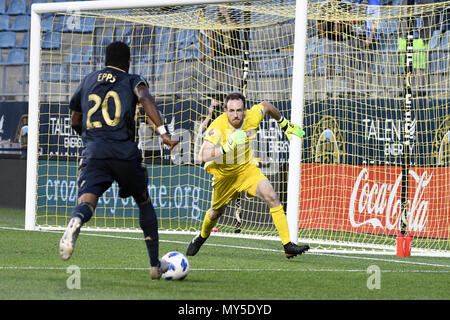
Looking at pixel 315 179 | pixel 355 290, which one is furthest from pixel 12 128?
pixel 355 290

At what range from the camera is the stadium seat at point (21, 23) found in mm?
21719

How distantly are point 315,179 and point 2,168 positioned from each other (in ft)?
24.2

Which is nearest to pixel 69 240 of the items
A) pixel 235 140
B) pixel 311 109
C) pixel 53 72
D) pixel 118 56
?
pixel 118 56

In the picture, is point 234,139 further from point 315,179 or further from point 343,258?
point 315,179

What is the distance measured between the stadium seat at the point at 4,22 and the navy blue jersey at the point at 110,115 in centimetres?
1554

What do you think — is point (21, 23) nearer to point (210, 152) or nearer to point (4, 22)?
point (4, 22)

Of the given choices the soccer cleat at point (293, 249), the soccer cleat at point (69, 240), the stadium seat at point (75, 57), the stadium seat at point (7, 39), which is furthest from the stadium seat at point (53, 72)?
the soccer cleat at point (69, 240)

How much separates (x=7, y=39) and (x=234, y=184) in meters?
13.6

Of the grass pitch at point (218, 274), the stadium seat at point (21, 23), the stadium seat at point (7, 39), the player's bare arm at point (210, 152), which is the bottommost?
the grass pitch at point (218, 274)

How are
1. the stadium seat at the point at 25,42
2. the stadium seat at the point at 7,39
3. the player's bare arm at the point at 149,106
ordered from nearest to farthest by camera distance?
the player's bare arm at the point at 149,106 < the stadium seat at the point at 25,42 < the stadium seat at the point at 7,39

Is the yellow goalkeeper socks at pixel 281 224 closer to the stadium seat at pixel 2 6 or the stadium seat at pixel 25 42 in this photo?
the stadium seat at pixel 25 42

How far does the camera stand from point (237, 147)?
9766mm

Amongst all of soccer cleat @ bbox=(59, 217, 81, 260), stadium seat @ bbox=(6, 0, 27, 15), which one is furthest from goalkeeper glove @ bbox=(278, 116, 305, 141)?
stadium seat @ bbox=(6, 0, 27, 15)

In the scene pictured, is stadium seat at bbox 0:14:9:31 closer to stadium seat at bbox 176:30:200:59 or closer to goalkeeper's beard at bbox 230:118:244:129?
stadium seat at bbox 176:30:200:59
